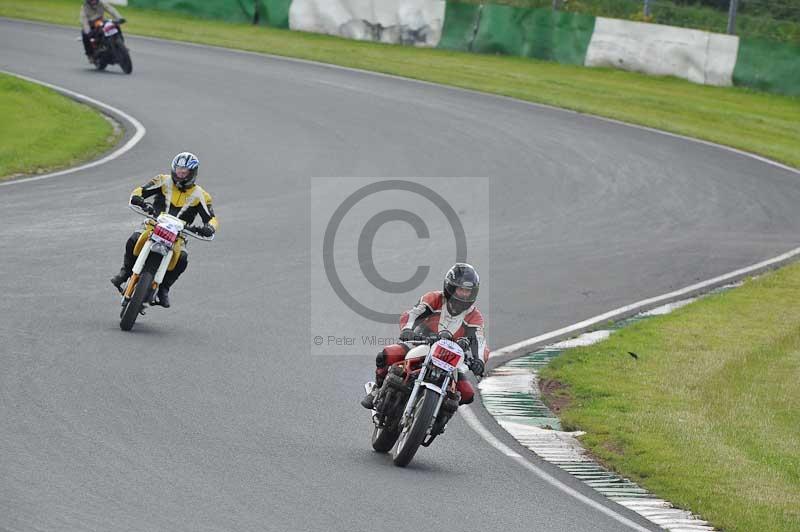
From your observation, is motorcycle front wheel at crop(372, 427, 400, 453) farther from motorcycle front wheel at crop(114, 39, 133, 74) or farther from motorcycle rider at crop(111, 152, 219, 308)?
motorcycle front wheel at crop(114, 39, 133, 74)

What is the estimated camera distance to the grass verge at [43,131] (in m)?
22.5

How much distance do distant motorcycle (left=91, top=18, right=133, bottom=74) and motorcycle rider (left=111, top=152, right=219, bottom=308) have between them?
1768cm

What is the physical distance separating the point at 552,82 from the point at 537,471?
25.8m

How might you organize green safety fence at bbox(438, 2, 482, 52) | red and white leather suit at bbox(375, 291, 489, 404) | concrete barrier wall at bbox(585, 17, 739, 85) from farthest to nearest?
1. green safety fence at bbox(438, 2, 482, 52)
2. concrete barrier wall at bbox(585, 17, 739, 85)
3. red and white leather suit at bbox(375, 291, 489, 404)

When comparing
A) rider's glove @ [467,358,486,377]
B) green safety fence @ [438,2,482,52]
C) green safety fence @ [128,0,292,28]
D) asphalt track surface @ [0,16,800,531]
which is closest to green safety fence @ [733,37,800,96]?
asphalt track surface @ [0,16,800,531]

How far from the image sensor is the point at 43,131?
2481 cm

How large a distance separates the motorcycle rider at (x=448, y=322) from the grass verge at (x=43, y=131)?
39.8 ft

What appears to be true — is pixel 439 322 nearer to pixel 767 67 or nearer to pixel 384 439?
pixel 384 439

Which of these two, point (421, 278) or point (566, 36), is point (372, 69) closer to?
point (566, 36)

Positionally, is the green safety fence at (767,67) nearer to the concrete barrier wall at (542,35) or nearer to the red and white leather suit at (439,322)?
the concrete barrier wall at (542,35)

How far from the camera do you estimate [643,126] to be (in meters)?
30.4

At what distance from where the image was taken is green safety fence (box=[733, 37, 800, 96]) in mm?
35531

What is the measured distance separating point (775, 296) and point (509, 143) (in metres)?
9.39

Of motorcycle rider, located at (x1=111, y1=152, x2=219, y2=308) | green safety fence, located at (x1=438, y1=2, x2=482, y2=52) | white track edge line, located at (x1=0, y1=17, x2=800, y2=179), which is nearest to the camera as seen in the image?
motorcycle rider, located at (x1=111, y1=152, x2=219, y2=308)
